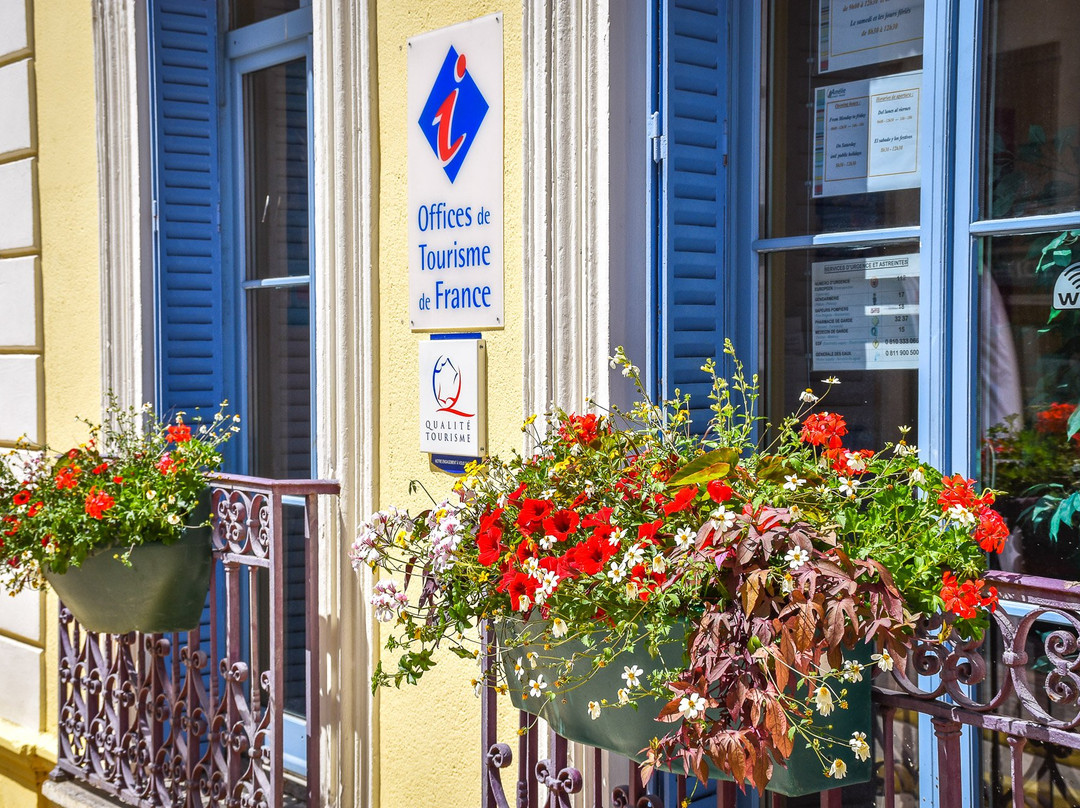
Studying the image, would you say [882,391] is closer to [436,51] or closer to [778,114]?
[778,114]

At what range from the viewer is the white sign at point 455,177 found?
304cm

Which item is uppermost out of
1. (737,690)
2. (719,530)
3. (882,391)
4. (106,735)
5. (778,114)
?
(778,114)

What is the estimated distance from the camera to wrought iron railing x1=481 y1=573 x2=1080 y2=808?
1.89 metres

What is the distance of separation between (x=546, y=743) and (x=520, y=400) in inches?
32.2

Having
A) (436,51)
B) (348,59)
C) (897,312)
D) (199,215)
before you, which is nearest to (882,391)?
(897,312)

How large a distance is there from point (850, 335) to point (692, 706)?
1.05m

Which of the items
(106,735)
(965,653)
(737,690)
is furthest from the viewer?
(106,735)

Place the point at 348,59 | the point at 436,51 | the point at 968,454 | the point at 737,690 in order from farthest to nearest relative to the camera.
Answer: the point at 348,59, the point at 436,51, the point at 968,454, the point at 737,690

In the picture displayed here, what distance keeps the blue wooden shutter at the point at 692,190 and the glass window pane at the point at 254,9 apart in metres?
1.93

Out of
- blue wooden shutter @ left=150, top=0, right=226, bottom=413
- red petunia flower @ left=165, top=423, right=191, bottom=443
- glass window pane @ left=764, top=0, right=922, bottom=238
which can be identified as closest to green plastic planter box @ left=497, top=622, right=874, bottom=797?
glass window pane @ left=764, top=0, right=922, bottom=238

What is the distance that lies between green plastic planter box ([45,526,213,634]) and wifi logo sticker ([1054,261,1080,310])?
2552 mm

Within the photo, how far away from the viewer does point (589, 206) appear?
2.76 meters

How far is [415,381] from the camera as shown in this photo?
330 cm

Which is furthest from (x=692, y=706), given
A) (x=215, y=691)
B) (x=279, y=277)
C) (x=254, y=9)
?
(x=254, y=9)
